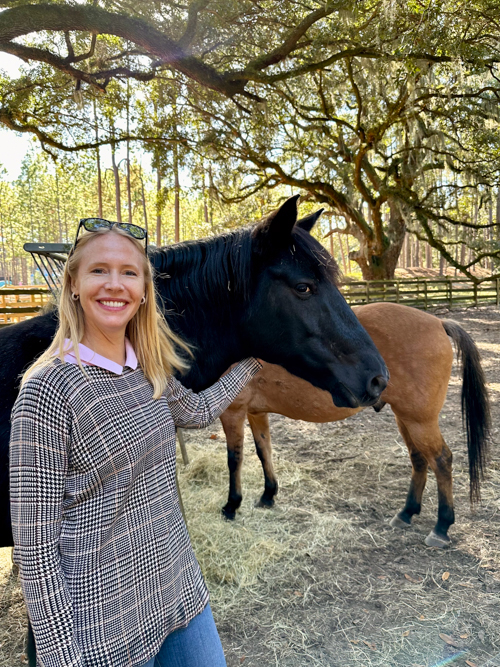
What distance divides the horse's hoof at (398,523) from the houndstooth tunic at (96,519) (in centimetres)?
288

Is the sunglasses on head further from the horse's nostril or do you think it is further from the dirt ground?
the dirt ground

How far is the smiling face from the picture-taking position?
4.03 feet

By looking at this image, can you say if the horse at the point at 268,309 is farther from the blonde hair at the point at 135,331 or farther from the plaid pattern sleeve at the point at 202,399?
the blonde hair at the point at 135,331

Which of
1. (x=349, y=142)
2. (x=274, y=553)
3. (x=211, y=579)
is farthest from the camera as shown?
(x=349, y=142)

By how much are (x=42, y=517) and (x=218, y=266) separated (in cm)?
128

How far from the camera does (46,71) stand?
27.9ft

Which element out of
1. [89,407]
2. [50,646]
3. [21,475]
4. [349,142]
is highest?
[349,142]

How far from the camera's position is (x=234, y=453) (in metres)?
4.09

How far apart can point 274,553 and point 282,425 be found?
10.2ft

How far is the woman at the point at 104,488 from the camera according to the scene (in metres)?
1.00

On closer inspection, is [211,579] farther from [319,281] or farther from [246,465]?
[319,281]

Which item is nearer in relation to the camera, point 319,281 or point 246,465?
point 319,281

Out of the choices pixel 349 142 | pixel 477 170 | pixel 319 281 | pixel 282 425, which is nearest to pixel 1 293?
pixel 282 425

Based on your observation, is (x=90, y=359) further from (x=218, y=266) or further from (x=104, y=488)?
(x=218, y=266)
